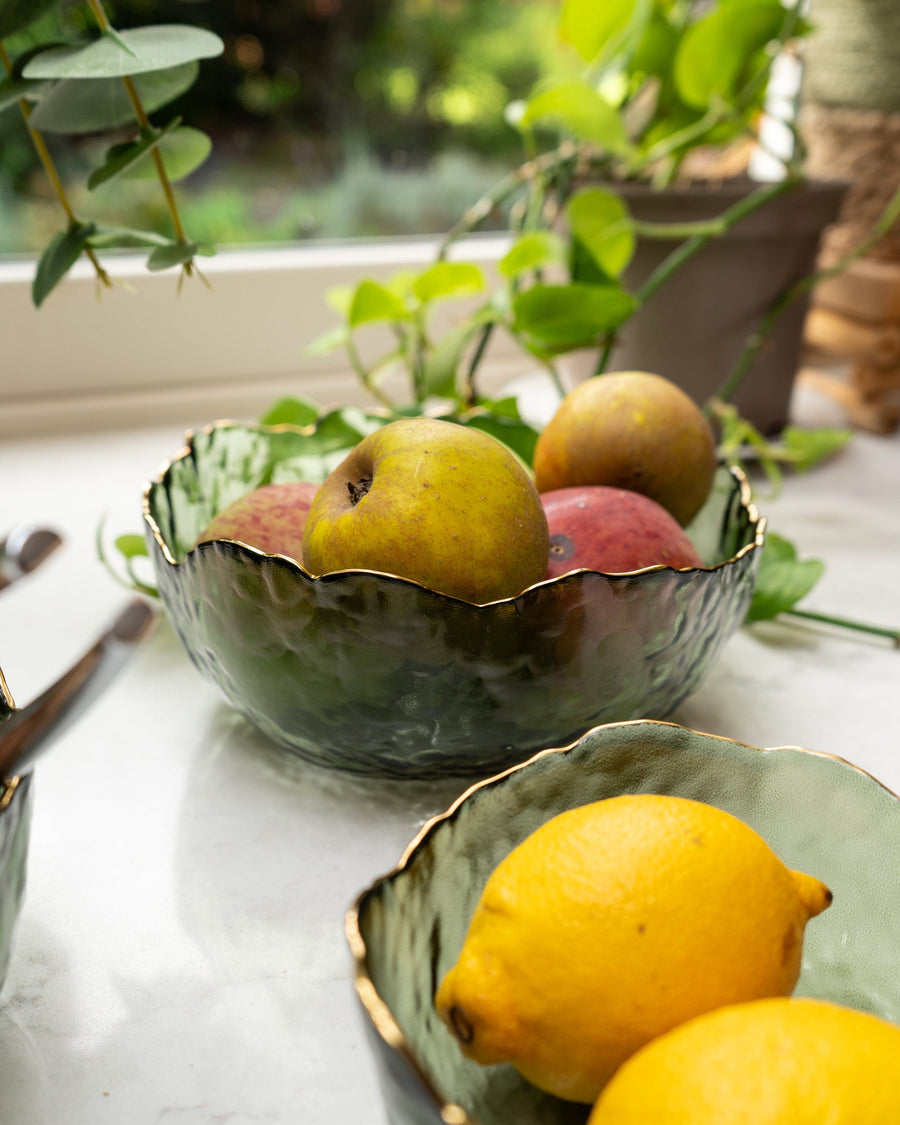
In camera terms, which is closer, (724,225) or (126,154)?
(126,154)

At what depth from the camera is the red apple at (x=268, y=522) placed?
0.34m

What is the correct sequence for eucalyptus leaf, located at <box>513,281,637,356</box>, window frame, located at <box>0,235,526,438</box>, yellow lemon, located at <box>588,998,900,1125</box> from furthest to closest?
window frame, located at <box>0,235,526,438</box>, eucalyptus leaf, located at <box>513,281,637,356</box>, yellow lemon, located at <box>588,998,900,1125</box>

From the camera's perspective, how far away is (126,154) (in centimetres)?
34

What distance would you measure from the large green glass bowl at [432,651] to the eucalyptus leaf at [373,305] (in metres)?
→ 0.26

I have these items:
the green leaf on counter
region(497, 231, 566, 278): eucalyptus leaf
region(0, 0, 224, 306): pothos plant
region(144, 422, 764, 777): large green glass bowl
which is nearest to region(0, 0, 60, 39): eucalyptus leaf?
region(0, 0, 224, 306): pothos plant

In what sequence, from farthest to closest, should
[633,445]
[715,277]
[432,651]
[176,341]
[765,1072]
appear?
[176,341], [715,277], [633,445], [432,651], [765,1072]

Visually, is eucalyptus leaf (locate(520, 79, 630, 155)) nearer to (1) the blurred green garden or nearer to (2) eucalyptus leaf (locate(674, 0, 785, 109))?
(2) eucalyptus leaf (locate(674, 0, 785, 109))

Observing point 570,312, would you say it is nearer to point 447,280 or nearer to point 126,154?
point 447,280

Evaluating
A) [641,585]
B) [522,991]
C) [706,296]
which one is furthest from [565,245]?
[522,991]

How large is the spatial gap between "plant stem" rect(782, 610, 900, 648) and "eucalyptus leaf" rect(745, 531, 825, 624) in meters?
0.01

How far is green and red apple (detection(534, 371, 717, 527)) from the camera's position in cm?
39

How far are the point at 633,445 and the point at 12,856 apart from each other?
258 millimetres

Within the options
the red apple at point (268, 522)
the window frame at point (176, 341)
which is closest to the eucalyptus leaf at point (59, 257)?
the red apple at point (268, 522)

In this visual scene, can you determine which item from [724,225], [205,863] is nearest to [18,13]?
[205,863]
